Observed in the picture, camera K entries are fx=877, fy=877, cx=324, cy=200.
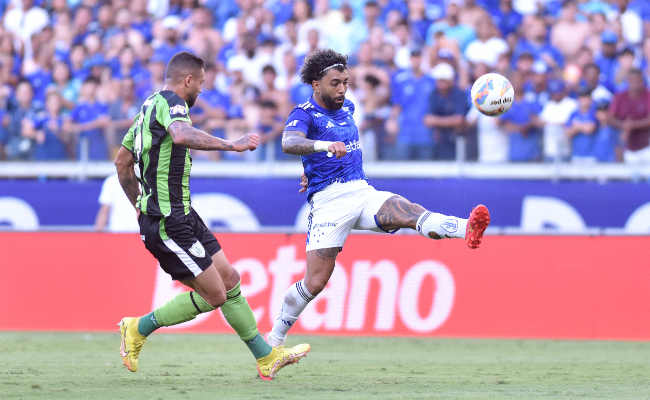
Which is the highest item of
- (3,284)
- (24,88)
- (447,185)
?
(24,88)

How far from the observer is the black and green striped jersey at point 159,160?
664cm

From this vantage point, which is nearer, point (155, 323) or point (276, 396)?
point (276, 396)

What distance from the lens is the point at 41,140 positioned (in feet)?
43.4

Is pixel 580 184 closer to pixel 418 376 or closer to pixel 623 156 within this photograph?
pixel 623 156

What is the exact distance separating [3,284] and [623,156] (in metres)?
8.55

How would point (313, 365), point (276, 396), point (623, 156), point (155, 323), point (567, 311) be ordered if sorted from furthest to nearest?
point (623, 156) → point (567, 311) → point (313, 365) → point (155, 323) → point (276, 396)

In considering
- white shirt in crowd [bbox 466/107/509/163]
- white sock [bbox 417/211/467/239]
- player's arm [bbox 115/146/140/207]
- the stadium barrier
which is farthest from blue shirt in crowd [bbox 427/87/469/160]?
player's arm [bbox 115/146/140/207]

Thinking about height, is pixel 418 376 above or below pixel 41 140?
below

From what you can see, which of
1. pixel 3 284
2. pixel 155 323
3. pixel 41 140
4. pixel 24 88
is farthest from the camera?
pixel 24 88

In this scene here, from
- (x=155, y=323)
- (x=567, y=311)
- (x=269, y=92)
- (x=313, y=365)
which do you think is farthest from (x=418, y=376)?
(x=269, y=92)

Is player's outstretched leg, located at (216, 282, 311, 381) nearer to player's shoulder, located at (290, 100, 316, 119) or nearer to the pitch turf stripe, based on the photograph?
the pitch turf stripe

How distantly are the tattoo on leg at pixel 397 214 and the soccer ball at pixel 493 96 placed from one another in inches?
58.2

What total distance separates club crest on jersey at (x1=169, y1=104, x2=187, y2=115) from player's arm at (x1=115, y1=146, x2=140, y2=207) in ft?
2.27

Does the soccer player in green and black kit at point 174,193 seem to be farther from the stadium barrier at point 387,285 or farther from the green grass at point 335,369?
the stadium barrier at point 387,285
